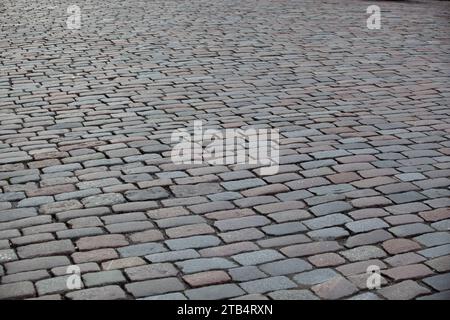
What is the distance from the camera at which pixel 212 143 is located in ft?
19.3

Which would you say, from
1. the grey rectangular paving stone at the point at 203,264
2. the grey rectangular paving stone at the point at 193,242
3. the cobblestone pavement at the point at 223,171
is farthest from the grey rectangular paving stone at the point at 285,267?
the grey rectangular paving stone at the point at 193,242

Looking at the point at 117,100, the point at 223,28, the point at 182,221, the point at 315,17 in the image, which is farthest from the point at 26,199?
the point at 315,17

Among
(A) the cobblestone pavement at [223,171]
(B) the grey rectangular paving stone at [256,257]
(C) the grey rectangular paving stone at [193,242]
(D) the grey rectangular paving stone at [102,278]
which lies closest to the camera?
(D) the grey rectangular paving stone at [102,278]

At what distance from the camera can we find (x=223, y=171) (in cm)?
529

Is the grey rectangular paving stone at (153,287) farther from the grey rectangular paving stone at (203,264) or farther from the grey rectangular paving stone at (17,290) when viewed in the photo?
the grey rectangular paving stone at (17,290)

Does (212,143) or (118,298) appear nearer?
(118,298)

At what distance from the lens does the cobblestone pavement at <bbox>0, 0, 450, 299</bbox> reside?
12.3 feet

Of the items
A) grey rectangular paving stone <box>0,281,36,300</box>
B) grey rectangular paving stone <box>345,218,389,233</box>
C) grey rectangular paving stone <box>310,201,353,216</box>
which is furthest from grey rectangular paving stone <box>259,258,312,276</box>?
grey rectangular paving stone <box>0,281,36,300</box>

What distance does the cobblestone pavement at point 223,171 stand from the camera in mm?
3762

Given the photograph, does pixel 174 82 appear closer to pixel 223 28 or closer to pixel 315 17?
pixel 223 28

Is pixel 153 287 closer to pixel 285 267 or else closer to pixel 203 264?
pixel 203 264

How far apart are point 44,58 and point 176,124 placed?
3562mm

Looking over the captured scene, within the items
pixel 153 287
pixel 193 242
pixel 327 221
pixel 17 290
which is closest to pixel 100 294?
pixel 153 287

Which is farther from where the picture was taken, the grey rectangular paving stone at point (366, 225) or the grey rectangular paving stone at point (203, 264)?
the grey rectangular paving stone at point (366, 225)
